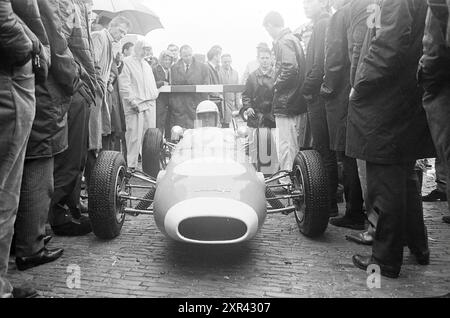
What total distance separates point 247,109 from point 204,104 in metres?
2.07

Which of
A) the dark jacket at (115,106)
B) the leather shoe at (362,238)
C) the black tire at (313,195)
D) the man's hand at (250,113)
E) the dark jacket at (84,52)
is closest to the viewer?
the black tire at (313,195)

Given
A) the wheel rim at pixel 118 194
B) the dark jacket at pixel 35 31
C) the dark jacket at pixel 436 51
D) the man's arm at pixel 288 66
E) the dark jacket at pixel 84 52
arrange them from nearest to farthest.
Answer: the dark jacket at pixel 436 51
the dark jacket at pixel 35 31
the wheel rim at pixel 118 194
the dark jacket at pixel 84 52
the man's arm at pixel 288 66

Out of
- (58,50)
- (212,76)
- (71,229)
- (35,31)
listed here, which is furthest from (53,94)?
(212,76)

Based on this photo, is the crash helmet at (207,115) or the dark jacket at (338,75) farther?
the crash helmet at (207,115)

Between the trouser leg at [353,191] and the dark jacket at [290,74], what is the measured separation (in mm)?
1456

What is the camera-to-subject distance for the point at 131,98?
7203 millimetres

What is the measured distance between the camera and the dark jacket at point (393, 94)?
2967 mm

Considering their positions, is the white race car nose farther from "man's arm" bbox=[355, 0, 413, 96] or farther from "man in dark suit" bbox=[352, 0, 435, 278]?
"man's arm" bbox=[355, 0, 413, 96]

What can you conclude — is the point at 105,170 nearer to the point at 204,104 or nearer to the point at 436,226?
the point at 204,104

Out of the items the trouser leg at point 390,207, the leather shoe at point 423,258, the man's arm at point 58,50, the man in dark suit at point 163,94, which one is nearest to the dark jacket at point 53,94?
the man's arm at point 58,50

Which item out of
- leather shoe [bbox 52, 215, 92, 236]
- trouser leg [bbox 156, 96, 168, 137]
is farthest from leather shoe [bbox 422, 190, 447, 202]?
trouser leg [bbox 156, 96, 168, 137]

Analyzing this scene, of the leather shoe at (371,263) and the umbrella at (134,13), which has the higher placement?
the umbrella at (134,13)

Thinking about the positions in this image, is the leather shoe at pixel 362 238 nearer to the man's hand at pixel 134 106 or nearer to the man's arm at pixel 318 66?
the man's arm at pixel 318 66
